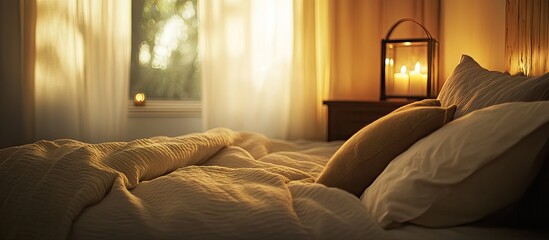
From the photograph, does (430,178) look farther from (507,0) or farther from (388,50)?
(388,50)

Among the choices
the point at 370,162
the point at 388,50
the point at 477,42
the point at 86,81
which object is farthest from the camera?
the point at 86,81

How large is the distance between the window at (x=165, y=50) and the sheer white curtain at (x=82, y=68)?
240 millimetres

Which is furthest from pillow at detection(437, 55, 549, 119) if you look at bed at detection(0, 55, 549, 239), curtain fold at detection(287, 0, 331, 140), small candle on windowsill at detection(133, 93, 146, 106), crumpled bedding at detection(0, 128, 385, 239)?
small candle on windowsill at detection(133, 93, 146, 106)

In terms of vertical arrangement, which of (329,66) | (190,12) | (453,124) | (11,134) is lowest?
(11,134)

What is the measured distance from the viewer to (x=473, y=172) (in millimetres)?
958

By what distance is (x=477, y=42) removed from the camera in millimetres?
2592

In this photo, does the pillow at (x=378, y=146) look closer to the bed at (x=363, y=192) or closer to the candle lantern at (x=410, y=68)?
the bed at (x=363, y=192)

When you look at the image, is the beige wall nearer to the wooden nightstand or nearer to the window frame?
the wooden nightstand

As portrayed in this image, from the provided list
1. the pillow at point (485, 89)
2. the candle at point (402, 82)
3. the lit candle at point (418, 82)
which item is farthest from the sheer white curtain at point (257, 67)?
the pillow at point (485, 89)

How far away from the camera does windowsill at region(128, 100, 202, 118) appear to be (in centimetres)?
365

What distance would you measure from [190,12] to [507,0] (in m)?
2.29

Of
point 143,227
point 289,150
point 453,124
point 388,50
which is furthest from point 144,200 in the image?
point 388,50

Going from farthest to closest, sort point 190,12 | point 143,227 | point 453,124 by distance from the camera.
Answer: point 190,12 → point 453,124 → point 143,227

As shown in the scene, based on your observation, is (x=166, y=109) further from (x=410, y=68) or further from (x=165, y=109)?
(x=410, y=68)
